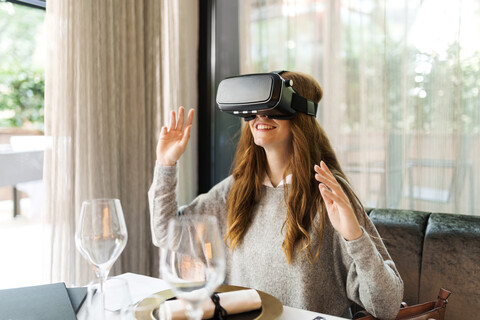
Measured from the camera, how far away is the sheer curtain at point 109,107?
198 centimetres

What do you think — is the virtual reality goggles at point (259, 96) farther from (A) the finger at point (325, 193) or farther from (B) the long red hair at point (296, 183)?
(A) the finger at point (325, 193)

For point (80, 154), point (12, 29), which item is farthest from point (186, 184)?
point (12, 29)

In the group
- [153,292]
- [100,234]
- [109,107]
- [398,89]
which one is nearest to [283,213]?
[153,292]

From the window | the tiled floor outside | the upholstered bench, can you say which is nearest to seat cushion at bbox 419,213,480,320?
the upholstered bench

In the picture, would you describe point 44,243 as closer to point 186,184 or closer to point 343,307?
point 186,184

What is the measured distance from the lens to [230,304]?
0.85 metres

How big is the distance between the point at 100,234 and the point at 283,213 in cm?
70

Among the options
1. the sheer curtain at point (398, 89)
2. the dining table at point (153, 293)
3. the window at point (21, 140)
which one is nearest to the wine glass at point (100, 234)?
the dining table at point (153, 293)

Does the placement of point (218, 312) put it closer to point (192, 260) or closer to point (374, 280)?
point (192, 260)

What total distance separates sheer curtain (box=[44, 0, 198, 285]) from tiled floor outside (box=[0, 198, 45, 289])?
0.60 feet

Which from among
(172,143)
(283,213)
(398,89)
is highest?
(398,89)

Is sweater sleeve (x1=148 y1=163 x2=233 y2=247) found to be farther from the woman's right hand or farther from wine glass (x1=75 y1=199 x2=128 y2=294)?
wine glass (x1=75 y1=199 x2=128 y2=294)

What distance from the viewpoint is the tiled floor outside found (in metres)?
2.02

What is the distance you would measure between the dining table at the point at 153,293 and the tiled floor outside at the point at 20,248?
1.04m
